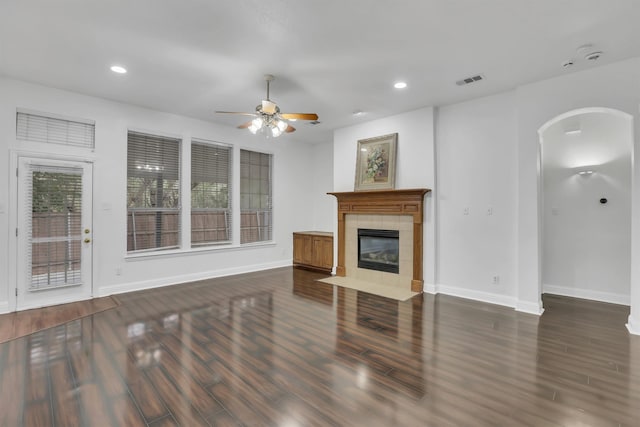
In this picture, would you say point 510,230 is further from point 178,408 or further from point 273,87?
point 178,408

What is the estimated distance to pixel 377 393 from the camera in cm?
232

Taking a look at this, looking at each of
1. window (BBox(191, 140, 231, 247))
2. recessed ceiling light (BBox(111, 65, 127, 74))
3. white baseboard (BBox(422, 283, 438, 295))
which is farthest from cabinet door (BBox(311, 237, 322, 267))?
recessed ceiling light (BBox(111, 65, 127, 74))

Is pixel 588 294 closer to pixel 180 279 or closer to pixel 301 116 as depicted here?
pixel 301 116

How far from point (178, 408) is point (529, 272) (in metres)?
4.39

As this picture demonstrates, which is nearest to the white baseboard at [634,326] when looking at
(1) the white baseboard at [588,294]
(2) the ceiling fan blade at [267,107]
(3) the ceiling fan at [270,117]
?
(1) the white baseboard at [588,294]

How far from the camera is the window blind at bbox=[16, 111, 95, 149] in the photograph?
4301mm

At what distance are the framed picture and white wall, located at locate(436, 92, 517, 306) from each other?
31.9 inches

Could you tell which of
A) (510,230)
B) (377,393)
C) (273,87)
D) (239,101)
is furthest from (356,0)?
A: (510,230)

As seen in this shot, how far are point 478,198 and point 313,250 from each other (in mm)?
3640

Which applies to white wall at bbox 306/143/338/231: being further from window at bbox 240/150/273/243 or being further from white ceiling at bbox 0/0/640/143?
white ceiling at bbox 0/0/640/143

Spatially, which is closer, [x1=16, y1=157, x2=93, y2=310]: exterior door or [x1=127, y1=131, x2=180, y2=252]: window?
[x1=16, y1=157, x2=93, y2=310]: exterior door

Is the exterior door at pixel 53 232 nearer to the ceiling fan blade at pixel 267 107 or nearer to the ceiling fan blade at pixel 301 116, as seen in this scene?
the ceiling fan blade at pixel 267 107

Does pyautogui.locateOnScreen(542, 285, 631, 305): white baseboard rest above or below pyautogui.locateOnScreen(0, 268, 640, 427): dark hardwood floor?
above

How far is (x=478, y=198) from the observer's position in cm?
479
